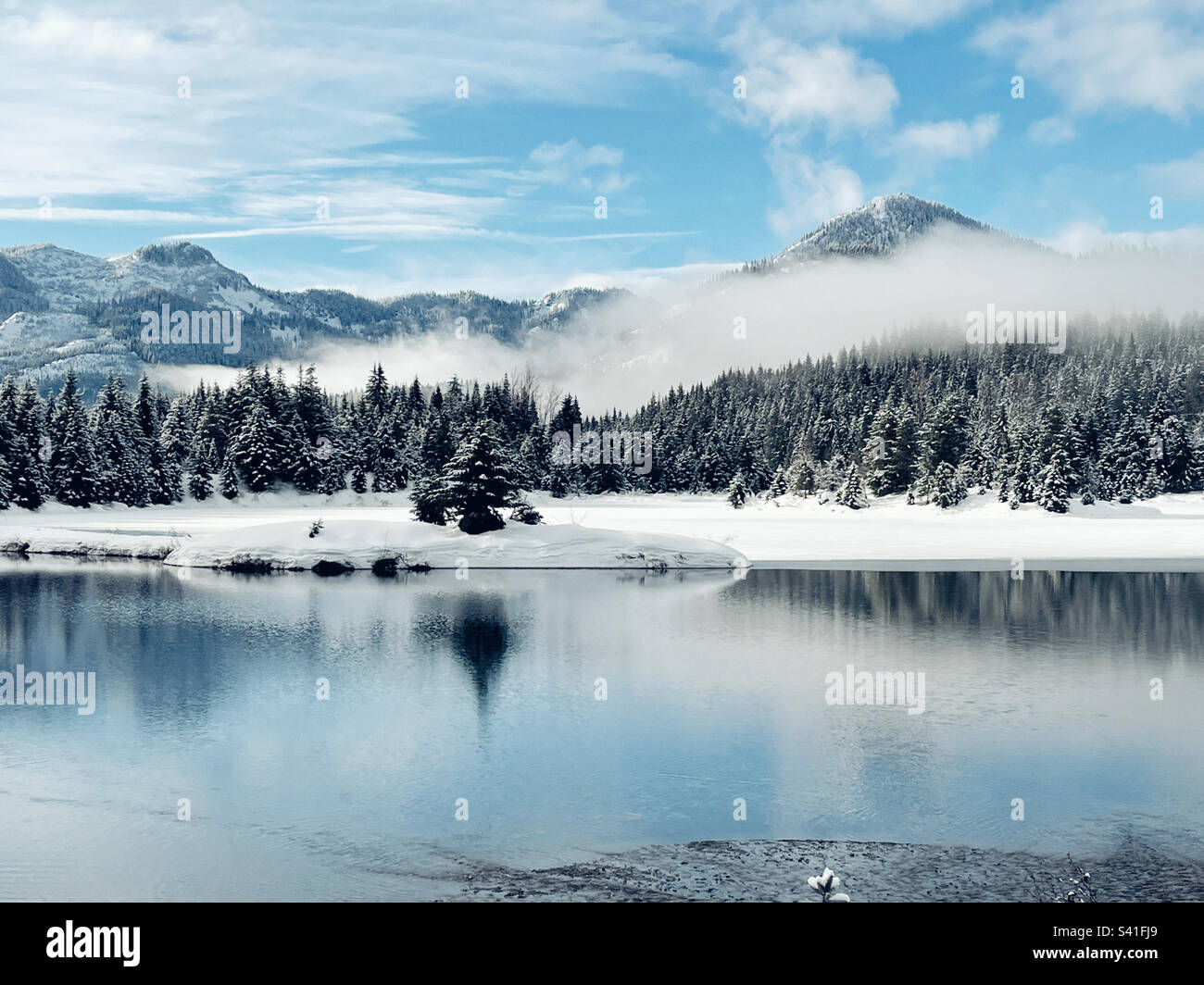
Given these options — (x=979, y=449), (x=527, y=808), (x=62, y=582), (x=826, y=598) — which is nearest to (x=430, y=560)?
(x=62, y=582)

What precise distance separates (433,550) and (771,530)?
27373 mm

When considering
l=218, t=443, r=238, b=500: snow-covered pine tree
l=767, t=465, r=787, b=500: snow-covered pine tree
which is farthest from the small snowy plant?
l=767, t=465, r=787, b=500: snow-covered pine tree

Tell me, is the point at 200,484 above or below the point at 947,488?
above

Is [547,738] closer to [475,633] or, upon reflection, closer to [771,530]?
[475,633]

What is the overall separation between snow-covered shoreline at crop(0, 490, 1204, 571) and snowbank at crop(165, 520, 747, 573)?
14 centimetres

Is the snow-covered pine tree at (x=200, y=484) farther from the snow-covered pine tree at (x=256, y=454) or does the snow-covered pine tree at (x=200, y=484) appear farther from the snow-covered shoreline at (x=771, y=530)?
the snow-covered pine tree at (x=256, y=454)

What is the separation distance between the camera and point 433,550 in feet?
161

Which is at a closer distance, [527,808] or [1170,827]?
[1170,827]

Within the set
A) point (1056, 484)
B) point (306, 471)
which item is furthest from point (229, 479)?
point (1056, 484)

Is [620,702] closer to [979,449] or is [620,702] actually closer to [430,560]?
[430,560]

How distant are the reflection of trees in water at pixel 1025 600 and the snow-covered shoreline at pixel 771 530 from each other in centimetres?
445

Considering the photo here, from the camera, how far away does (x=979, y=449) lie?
95.1 metres
